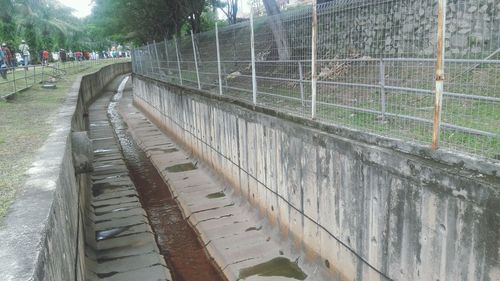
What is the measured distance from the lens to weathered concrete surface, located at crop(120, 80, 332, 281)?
6887 mm

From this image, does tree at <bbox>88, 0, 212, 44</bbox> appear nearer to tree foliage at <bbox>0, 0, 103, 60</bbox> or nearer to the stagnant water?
tree foliage at <bbox>0, 0, 103, 60</bbox>

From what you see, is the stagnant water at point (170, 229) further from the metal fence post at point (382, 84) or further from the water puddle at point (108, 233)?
the metal fence post at point (382, 84)

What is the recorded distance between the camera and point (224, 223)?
8.35 m

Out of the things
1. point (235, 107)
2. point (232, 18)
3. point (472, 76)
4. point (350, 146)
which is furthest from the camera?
point (232, 18)

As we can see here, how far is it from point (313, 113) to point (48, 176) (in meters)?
3.59

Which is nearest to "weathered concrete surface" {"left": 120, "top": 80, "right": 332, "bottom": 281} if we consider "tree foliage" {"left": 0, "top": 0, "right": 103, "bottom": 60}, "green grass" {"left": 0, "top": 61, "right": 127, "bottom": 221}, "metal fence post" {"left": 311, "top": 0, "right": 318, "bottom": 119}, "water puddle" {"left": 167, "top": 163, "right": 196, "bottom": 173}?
"water puddle" {"left": 167, "top": 163, "right": 196, "bottom": 173}

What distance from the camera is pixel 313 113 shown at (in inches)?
250

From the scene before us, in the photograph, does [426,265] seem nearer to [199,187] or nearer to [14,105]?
[199,187]

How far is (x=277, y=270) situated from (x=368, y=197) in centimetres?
232

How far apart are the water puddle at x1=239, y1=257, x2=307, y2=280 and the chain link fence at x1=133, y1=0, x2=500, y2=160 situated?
230 centimetres

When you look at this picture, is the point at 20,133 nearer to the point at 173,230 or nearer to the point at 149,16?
the point at 173,230

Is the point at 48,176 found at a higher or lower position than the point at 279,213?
higher

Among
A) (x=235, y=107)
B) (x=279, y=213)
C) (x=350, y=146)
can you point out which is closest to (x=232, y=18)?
(x=235, y=107)

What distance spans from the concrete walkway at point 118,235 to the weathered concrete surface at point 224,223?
3.10ft
